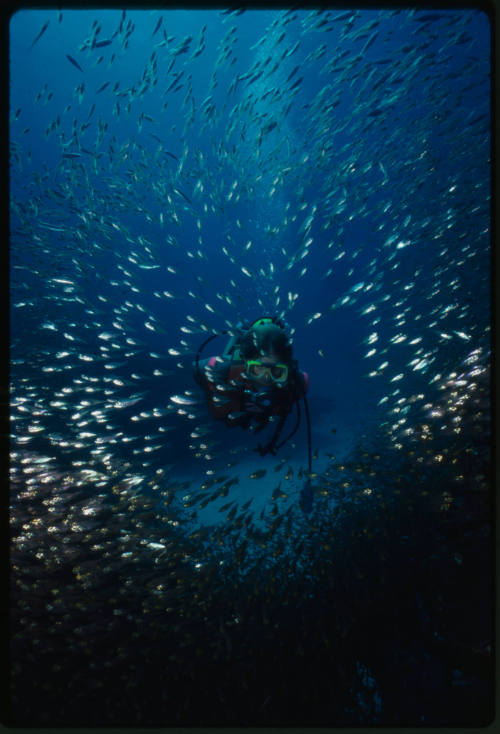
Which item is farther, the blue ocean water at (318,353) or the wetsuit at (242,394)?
the wetsuit at (242,394)

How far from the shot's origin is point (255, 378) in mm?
2768

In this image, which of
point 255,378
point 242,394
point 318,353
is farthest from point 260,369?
point 318,353

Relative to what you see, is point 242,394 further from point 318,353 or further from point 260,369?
point 318,353

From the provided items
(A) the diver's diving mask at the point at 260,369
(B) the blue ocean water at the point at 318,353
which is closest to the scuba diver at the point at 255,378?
(A) the diver's diving mask at the point at 260,369

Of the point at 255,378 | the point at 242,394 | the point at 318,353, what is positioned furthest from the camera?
the point at 318,353

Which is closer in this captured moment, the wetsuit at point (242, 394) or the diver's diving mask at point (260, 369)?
the diver's diving mask at point (260, 369)

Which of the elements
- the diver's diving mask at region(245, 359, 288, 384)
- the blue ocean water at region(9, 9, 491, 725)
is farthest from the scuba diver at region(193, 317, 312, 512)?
the blue ocean water at region(9, 9, 491, 725)

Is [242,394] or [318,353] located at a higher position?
[318,353]

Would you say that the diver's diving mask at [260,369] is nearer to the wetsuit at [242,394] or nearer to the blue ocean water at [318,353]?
the wetsuit at [242,394]

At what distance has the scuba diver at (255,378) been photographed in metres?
2.79

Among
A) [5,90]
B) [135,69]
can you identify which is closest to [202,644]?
[5,90]

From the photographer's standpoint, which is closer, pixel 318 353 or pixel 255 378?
pixel 255 378

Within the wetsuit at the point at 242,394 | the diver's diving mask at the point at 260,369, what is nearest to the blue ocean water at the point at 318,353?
the wetsuit at the point at 242,394

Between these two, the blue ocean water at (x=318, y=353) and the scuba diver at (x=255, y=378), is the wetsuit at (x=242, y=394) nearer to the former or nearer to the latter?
the scuba diver at (x=255, y=378)
